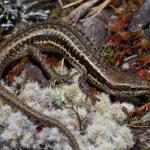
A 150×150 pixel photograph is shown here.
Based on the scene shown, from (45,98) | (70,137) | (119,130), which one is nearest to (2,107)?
(45,98)

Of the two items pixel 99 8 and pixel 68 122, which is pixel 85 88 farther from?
pixel 99 8

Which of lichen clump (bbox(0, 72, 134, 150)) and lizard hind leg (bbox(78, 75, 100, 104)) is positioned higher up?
lizard hind leg (bbox(78, 75, 100, 104))

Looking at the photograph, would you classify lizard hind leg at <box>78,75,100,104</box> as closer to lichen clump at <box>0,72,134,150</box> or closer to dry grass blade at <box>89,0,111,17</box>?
lichen clump at <box>0,72,134,150</box>

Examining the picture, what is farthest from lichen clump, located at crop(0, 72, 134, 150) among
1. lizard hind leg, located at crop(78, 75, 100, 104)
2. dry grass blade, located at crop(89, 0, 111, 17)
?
dry grass blade, located at crop(89, 0, 111, 17)

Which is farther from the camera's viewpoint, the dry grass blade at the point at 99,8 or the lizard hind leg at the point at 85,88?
the dry grass blade at the point at 99,8

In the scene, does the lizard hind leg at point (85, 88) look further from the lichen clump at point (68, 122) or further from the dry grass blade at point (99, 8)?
the dry grass blade at point (99, 8)

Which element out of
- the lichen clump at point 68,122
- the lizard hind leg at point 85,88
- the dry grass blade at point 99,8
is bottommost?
the lichen clump at point 68,122

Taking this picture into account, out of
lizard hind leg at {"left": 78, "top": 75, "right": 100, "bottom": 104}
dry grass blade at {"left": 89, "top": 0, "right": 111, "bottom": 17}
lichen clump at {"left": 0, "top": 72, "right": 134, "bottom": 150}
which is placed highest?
dry grass blade at {"left": 89, "top": 0, "right": 111, "bottom": 17}

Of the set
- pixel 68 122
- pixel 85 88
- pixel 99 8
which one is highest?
pixel 99 8

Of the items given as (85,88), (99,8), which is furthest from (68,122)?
(99,8)

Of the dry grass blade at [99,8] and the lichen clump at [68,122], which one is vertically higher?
the dry grass blade at [99,8]

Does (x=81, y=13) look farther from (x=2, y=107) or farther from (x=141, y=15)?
(x=2, y=107)

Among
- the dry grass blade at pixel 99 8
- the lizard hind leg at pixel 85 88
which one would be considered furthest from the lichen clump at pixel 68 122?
the dry grass blade at pixel 99 8
